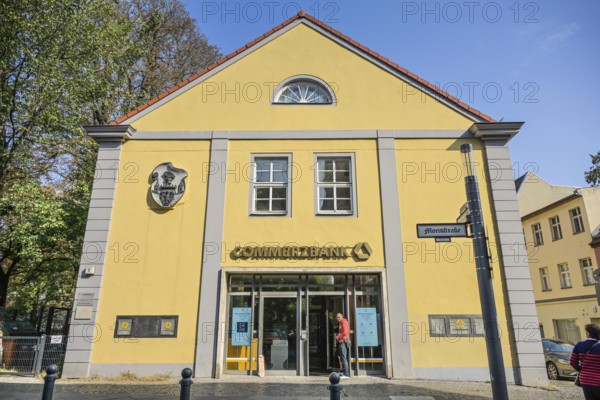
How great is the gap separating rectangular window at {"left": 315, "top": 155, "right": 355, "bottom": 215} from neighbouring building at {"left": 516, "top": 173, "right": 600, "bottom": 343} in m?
19.1

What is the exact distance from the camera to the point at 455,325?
11.0 meters

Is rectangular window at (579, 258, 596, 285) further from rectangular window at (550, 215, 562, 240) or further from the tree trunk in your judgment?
the tree trunk

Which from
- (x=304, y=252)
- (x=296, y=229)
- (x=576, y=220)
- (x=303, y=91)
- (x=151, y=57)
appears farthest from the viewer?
(x=576, y=220)

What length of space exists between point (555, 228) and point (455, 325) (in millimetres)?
22344

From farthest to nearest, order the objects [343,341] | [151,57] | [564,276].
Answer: [564,276] < [151,57] < [343,341]

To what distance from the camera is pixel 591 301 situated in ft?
78.6

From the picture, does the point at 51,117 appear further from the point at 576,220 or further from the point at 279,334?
the point at 576,220

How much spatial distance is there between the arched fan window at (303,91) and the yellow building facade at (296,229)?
66 mm

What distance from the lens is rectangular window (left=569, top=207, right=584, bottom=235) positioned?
25.8 meters

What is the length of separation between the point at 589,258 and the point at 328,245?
2183 cm

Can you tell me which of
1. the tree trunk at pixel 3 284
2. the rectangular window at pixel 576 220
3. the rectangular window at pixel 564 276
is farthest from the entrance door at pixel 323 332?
the rectangular window at pixel 564 276

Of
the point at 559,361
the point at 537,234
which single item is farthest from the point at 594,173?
the point at 559,361

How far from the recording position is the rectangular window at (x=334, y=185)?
12.3 m

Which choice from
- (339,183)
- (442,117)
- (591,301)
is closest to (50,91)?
(339,183)
